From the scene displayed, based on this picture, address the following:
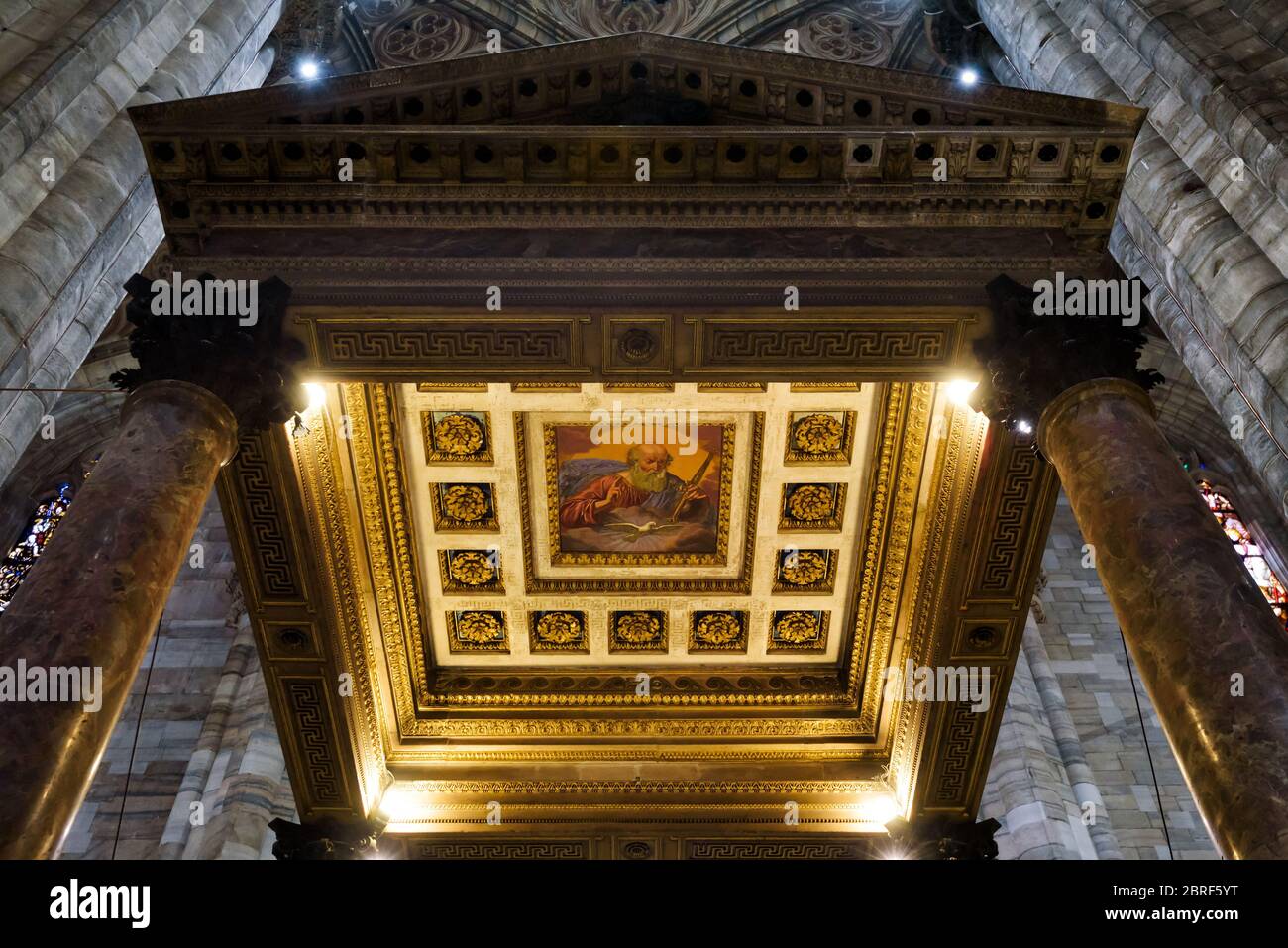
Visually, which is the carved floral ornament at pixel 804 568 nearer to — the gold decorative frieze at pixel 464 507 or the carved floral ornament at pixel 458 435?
the gold decorative frieze at pixel 464 507

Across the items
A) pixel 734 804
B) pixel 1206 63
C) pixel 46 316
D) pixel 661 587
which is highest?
pixel 1206 63

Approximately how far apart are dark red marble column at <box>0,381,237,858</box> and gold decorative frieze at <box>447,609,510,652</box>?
378cm

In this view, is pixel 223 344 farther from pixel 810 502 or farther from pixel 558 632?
pixel 810 502

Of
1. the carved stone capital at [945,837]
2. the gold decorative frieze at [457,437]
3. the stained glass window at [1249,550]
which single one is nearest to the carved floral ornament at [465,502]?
the gold decorative frieze at [457,437]

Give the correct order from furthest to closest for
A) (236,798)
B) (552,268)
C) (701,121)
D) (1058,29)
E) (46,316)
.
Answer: (1058,29) < (236,798) < (46,316) < (701,121) < (552,268)

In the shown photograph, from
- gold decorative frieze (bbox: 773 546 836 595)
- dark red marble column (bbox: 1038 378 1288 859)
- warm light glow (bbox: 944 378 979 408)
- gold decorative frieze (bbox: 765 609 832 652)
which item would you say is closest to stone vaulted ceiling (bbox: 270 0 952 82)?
gold decorative frieze (bbox: 773 546 836 595)

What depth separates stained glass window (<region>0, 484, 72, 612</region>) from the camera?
1292 cm

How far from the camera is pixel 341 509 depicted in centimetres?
793

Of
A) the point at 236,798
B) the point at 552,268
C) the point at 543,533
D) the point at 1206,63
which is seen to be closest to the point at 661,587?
the point at 543,533

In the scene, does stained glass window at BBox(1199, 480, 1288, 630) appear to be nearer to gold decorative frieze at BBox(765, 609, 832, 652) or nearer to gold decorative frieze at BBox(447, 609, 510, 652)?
gold decorative frieze at BBox(765, 609, 832, 652)

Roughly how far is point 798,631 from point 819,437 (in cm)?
210

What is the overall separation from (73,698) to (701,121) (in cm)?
550

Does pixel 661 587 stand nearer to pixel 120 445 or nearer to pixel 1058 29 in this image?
pixel 120 445

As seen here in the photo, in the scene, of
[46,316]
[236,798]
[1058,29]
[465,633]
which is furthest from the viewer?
[1058,29]
